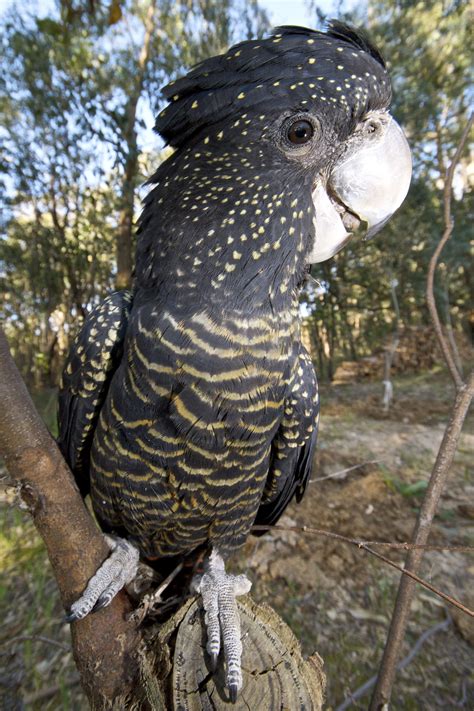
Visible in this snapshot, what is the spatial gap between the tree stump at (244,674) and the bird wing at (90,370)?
98 cm

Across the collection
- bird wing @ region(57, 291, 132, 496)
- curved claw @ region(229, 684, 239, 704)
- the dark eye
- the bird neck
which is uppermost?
the dark eye

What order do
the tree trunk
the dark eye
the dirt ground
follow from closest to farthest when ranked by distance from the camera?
the dark eye → the dirt ground → the tree trunk

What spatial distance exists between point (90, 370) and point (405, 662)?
108 inches

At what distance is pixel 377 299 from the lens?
1449cm

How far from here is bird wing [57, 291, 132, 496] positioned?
1.92 metres

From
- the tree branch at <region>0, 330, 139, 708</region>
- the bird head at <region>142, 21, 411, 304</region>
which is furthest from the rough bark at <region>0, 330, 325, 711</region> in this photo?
the bird head at <region>142, 21, 411, 304</region>

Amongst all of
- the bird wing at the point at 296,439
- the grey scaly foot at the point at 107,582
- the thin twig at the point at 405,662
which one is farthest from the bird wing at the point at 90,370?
the thin twig at the point at 405,662

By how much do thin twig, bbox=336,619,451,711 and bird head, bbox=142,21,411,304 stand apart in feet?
8.21

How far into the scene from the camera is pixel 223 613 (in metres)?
1.72

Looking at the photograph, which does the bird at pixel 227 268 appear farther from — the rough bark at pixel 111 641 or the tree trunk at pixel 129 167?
the tree trunk at pixel 129 167

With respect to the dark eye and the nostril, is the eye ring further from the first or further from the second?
the nostril

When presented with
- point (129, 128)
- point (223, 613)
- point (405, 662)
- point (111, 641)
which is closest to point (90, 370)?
point (111, 641)

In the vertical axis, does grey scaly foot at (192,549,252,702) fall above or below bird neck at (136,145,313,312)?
below

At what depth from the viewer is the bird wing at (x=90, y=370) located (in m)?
1.92
